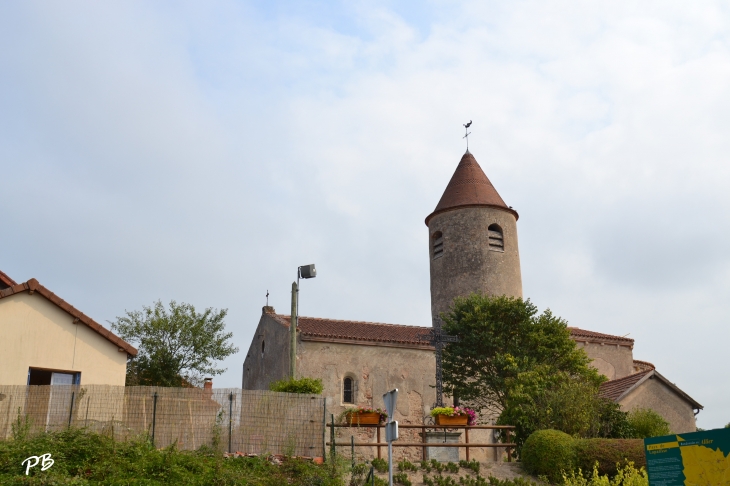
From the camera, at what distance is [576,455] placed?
728 inches

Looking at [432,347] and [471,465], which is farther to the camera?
[432,347]

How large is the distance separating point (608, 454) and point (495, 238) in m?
18.5

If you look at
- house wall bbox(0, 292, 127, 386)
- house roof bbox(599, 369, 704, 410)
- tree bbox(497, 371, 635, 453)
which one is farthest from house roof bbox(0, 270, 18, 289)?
house roof bbox(599, 369, 704, 410)

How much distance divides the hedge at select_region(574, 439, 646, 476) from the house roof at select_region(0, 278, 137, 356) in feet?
43.7

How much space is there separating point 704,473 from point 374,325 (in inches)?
903

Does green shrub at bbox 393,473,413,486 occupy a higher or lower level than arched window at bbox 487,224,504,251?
lower

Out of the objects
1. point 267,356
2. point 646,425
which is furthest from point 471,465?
point 267,356

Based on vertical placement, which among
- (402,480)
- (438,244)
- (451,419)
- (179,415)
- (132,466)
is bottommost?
(402,480)

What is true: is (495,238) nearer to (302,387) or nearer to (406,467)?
(302,387)

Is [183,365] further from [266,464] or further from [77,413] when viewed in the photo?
[266,464]

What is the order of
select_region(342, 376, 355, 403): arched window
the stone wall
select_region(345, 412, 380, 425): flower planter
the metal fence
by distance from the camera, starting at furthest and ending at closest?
the stone wall → select_region(342, 376, 355, 403): arched window → select_region(345, 412, 380, 425): flower planter → the metal fence

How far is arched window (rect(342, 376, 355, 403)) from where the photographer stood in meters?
28.8

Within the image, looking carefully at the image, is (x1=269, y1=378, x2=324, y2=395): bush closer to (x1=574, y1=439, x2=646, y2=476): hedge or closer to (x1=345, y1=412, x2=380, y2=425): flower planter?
(x1=345, y1=412, x2=380, y2=425): flower planter

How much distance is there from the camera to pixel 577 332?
1422 inches
